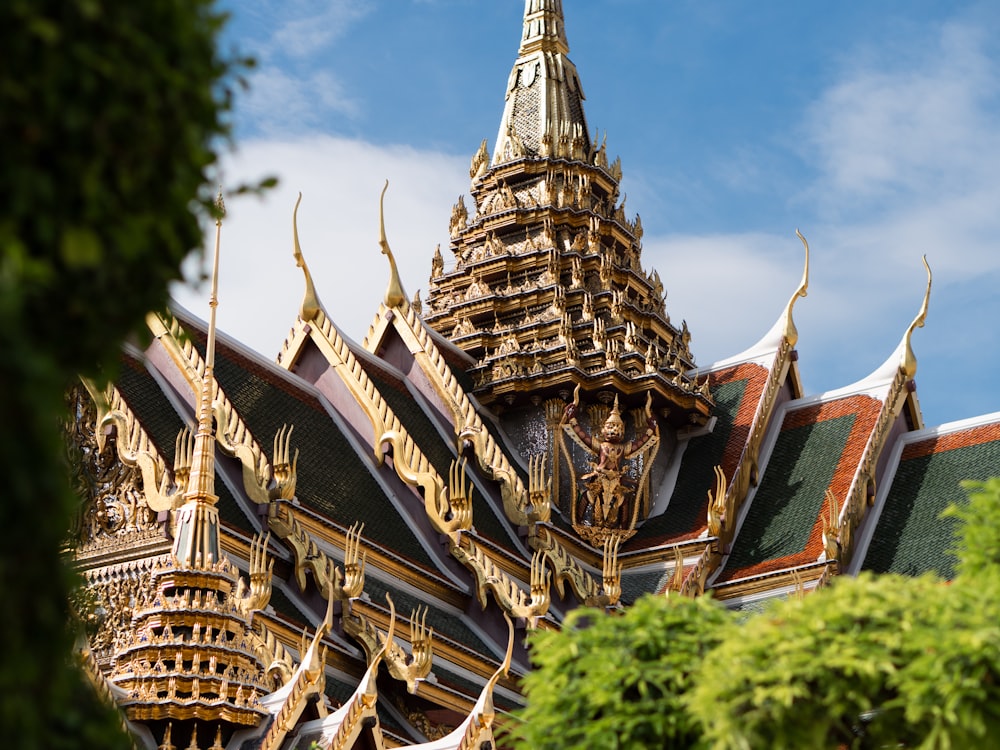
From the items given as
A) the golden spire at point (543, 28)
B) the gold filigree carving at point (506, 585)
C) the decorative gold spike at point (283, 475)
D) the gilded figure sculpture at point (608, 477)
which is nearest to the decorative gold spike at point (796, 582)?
the gilded figure sculpture at point (608, 477)

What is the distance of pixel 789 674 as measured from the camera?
6.37m

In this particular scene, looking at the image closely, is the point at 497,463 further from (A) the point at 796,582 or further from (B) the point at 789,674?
(B) the point at 789,674

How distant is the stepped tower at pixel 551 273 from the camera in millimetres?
21859

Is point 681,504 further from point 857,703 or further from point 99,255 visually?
point 99,255

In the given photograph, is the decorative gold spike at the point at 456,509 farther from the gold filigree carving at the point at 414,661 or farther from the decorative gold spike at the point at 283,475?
the gold filigree carving at the point at 414,661

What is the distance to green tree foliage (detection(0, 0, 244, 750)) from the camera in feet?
11.6

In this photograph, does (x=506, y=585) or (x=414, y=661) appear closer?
(x=414, y=661)

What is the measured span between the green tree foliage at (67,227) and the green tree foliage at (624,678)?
309 cm

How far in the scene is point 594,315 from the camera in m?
22.9

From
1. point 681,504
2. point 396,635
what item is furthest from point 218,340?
point 681,504

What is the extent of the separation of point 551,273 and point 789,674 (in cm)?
1716

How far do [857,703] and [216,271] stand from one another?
7784 millimetres

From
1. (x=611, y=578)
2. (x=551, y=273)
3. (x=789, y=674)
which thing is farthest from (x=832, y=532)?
(x=789, y=674)

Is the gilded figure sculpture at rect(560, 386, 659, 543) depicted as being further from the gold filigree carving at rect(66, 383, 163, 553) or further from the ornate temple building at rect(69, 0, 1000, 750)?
the gold filigree carving at rect(66, 383, 163, 553)
